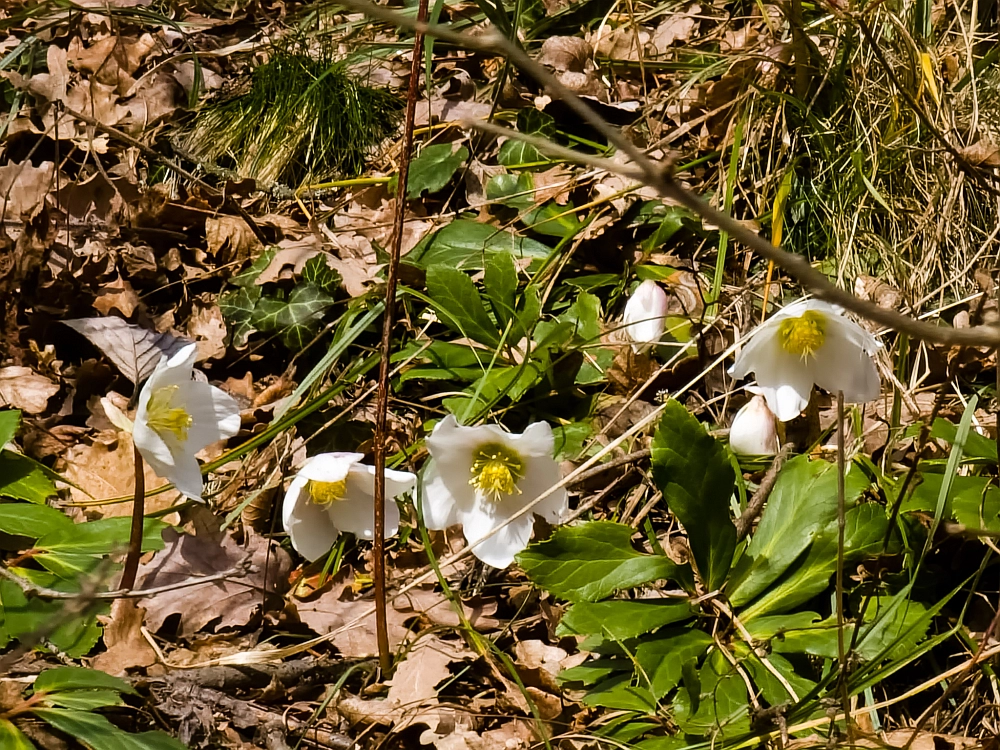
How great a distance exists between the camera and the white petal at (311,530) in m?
1.75

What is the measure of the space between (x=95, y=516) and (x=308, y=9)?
83.4 inches

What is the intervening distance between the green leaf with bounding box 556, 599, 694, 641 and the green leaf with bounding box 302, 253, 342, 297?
1203mm

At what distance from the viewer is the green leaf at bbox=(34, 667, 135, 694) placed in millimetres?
1423

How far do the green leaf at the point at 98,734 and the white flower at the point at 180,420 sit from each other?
375mm

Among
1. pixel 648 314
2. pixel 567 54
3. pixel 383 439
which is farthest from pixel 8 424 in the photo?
pixel 567 54

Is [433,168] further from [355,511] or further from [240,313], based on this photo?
[355,511]

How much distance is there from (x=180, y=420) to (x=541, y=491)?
2.18ft

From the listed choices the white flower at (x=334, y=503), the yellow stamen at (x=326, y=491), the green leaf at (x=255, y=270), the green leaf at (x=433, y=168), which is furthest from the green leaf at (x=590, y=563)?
the green leaf at (x=433, y=168)

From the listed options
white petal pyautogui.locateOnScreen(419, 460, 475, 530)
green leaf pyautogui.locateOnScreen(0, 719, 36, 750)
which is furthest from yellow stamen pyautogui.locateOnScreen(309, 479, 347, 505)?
green leaf pyautogui.locateOnScreen(0, 719, 36, 750)

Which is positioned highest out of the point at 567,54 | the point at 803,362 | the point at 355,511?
the point at 567,54

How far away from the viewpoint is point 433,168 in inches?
107

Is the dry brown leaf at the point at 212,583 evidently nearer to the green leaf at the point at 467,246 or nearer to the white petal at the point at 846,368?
the green leaf at the point at 467,246

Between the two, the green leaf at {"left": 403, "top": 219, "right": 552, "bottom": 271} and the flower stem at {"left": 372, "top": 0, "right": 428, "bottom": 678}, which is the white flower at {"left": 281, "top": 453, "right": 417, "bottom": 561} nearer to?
the flower stem at {"left": 372, "top": 0, "right": 428, "bottom": 678}

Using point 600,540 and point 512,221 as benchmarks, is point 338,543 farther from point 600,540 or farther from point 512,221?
point 512,221
